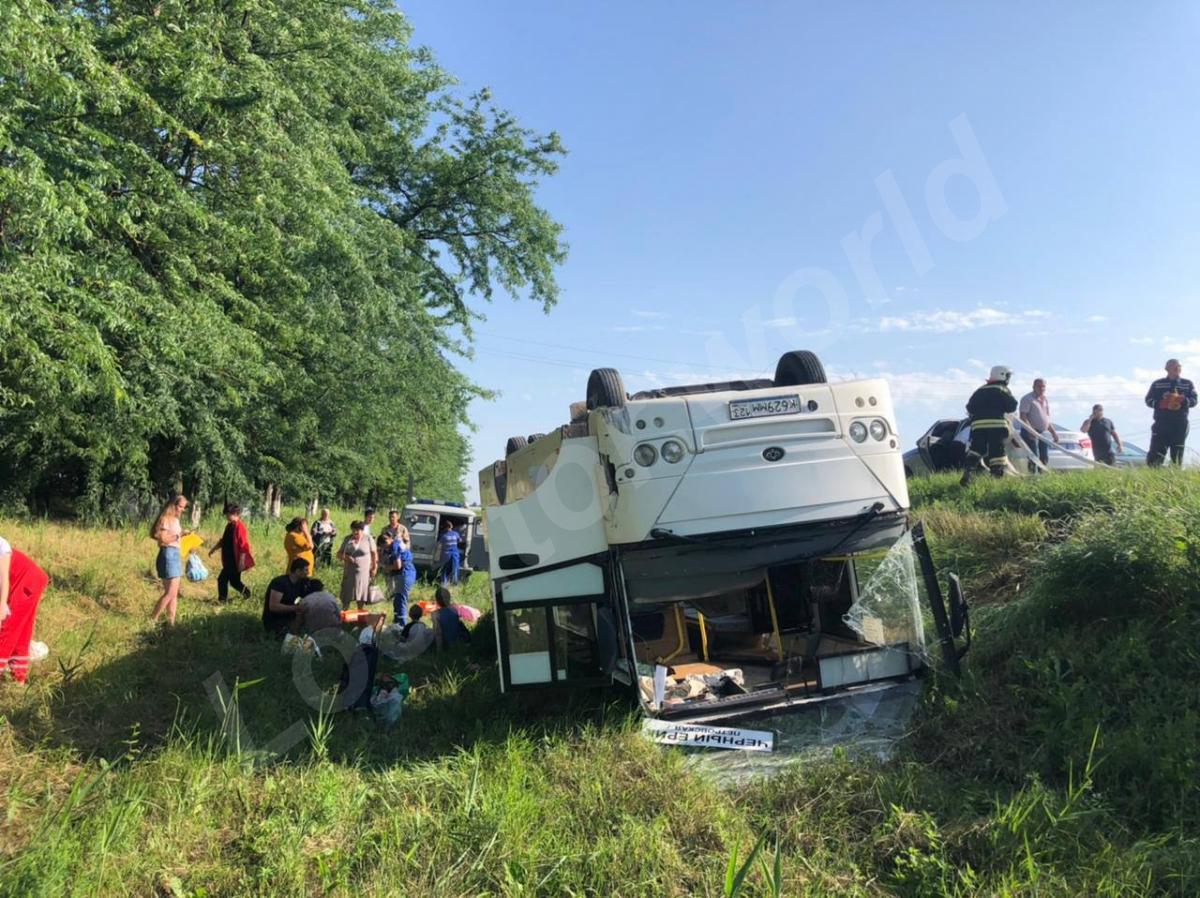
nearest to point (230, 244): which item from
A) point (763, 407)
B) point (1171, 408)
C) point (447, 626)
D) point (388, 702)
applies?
point (447, 626)

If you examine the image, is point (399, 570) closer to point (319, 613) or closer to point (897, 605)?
point (319, 613)

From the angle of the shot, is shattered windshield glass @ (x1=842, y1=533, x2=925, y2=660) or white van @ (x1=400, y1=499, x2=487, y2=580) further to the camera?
white van @ (x1=400, y1=499, x2=487, y2=580)

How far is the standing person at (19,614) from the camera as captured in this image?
21.7ft

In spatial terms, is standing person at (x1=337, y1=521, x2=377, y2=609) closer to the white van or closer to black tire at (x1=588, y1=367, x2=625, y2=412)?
the white van

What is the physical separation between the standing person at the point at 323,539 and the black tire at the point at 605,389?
1131 cm

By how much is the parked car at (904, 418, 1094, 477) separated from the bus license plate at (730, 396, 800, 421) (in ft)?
23.9

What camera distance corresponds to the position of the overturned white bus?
535 cm

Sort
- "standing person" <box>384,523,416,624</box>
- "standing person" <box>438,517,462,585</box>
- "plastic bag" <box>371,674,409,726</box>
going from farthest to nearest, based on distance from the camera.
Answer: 1. "standing person" <box>438,517,462,585</box>
2. "standing person" <box>384,523,416,624</box>
3. "plastic bag" <box>371,674,409,726</box>

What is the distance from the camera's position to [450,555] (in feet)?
50.1

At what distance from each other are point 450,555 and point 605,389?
406 inches

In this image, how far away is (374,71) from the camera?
711 inches

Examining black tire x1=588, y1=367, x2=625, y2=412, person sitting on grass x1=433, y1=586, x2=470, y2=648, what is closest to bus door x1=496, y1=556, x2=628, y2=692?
black tire x1=588, y1=367, x2=625, y2=412

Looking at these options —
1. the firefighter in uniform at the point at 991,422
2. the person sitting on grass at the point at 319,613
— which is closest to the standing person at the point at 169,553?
the person sitting on grass at the point at 319,613

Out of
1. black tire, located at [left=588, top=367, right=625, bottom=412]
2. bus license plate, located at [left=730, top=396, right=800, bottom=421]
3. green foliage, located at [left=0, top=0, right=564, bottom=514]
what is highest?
green foliage, located at [left=0, top=0, right=564, bottom=514]
